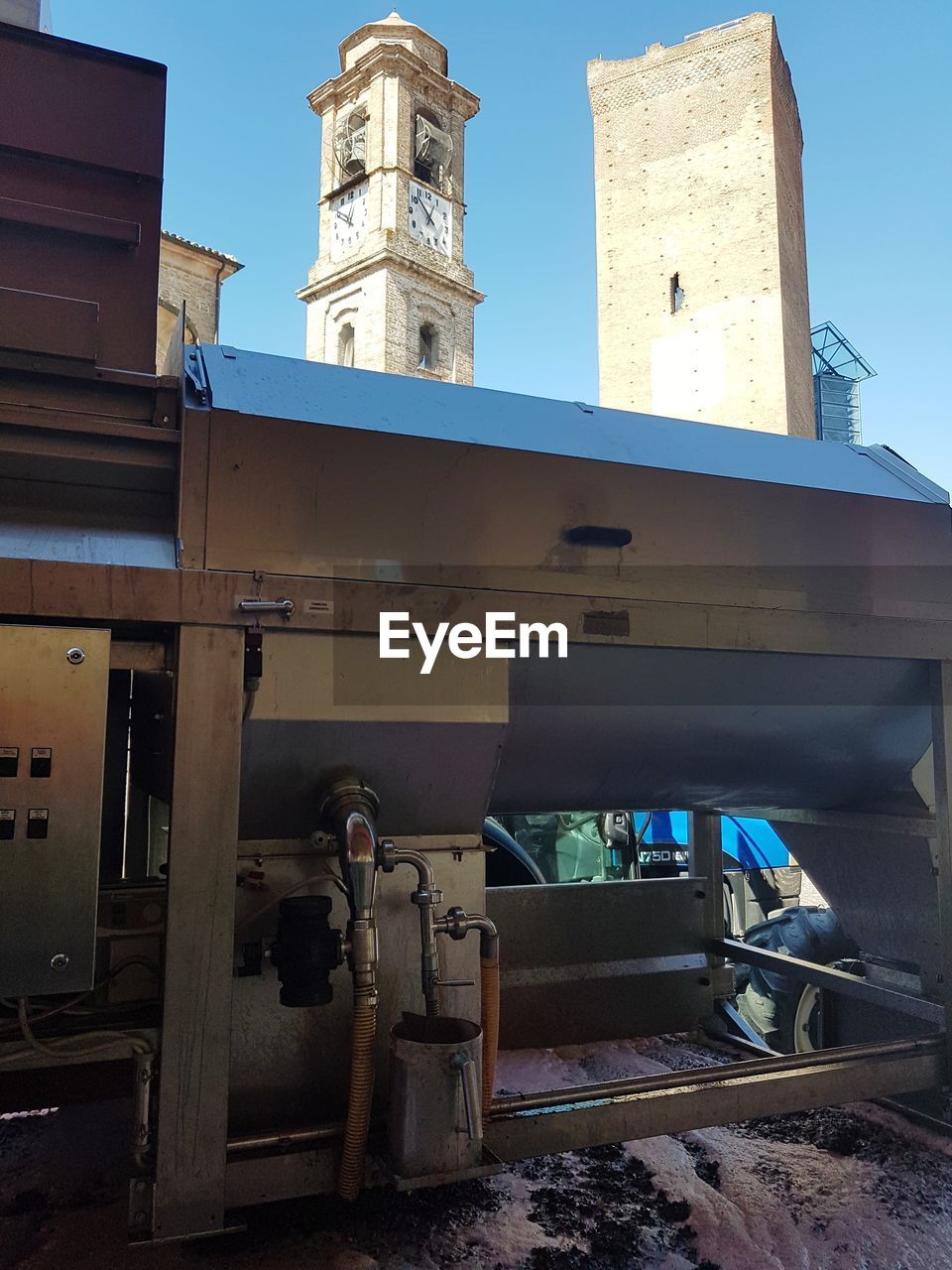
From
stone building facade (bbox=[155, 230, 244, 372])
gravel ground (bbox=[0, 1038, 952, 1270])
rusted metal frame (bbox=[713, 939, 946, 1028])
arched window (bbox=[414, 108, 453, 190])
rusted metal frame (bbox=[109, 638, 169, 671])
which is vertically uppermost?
arched window (bbox=[414, 108, 453, 190])

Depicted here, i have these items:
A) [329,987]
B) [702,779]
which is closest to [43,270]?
[329,987]

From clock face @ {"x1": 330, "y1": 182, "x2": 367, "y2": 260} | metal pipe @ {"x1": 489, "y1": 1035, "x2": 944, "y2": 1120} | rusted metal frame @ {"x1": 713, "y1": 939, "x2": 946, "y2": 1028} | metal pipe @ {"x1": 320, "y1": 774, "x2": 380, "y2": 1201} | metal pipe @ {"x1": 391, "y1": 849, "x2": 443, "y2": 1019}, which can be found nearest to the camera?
metal pipe @ {"x1": 320, "y1": 774, "x2": 380, "y2": 1201}

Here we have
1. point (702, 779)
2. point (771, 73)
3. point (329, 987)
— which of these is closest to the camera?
point (329, 987)

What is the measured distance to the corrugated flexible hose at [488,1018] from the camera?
5.55 ft

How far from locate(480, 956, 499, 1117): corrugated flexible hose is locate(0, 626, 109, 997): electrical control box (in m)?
0.71

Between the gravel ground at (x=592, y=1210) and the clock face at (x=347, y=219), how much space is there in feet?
69.9

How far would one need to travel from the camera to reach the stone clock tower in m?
20.0

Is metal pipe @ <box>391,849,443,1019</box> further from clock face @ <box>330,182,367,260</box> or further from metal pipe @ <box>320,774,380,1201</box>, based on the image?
clock face @ <box>330,182,367,260</box>

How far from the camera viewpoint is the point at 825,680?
6.96ft

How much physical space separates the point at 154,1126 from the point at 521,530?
122 cm

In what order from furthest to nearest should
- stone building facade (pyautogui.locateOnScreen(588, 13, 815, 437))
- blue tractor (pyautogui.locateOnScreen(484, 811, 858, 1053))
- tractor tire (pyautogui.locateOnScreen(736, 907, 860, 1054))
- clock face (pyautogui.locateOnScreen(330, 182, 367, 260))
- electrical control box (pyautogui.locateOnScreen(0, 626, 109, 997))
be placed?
clock face (pyautogui.locateOnScreen(330, 182, 367, 260))
stone building facade (pyautogui.locateOnScreen(588, 13, 815, 437))
blue tractor (pyautogui.locateOnScreen(484, 811, 858, 1053))
tractor tire (pyautogui.locateOnScreen(736, 907, 860, 1054))
electrical control box (pyautogui.locateOnScreen(0, 626, 109, 997))

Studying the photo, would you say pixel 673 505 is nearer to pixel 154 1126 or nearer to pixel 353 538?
pixel 353 538

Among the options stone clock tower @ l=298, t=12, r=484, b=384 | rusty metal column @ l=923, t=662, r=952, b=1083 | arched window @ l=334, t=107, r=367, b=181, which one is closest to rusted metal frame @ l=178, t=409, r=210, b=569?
rusty metal column @ l=923, t=662, r=952, b=1083

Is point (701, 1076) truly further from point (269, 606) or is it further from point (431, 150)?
point (431, 150)
